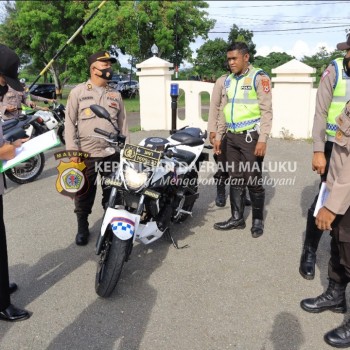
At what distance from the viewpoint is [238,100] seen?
3.80 meters

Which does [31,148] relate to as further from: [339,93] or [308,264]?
[308,264]

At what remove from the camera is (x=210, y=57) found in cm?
3838

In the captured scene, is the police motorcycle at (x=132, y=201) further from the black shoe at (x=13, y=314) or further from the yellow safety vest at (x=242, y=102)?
the yellow safety vest at (x=242, y=102)

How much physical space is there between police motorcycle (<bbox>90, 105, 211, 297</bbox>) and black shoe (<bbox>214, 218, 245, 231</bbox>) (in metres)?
0.90

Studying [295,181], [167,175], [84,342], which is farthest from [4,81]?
[295,181]

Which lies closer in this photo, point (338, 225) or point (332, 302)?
point (338, 225)

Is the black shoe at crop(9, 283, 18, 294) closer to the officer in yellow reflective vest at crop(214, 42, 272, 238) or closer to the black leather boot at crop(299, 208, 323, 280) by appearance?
the officer in yellow reflective vest at crop(214, 42, 272, 238)

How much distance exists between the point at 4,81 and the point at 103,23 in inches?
933

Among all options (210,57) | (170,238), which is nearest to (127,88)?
(210,57)

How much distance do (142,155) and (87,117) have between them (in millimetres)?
914

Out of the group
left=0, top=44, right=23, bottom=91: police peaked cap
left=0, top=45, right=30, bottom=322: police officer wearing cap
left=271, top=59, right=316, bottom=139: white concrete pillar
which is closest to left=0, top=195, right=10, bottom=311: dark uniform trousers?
left=0, top=45, right=30, bottom=322: police officer wearing cap

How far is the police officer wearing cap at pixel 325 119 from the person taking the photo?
2.84 meters

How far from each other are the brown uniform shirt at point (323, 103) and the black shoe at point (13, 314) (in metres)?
2.54

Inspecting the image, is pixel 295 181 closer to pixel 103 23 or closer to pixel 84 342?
pixel 84 342
